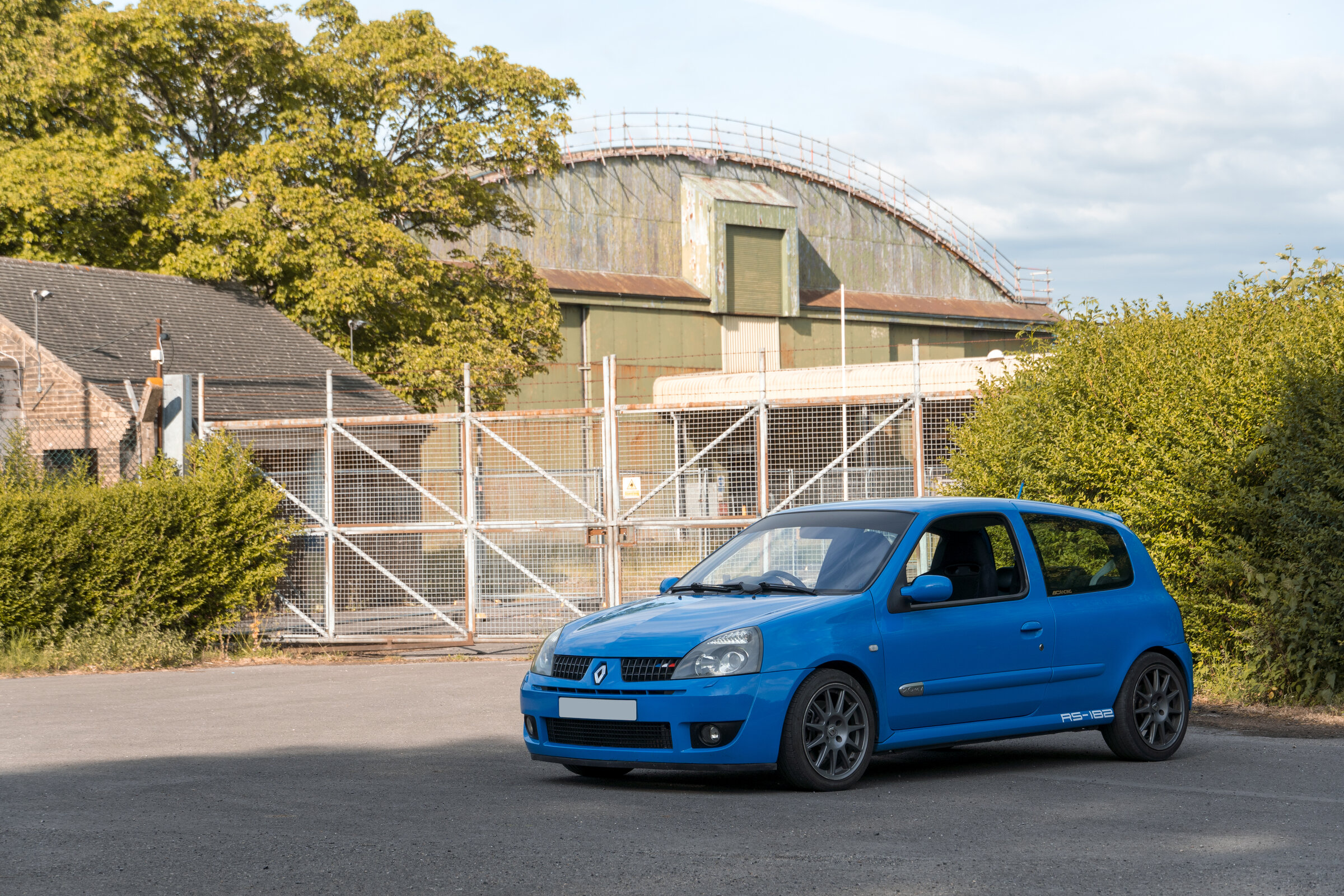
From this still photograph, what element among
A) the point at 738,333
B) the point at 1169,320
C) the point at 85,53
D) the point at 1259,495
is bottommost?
the point at 1259,495

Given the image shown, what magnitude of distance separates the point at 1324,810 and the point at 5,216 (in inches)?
1141

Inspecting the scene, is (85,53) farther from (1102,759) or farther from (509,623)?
(1102,759)

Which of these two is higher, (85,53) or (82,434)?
(85,53)

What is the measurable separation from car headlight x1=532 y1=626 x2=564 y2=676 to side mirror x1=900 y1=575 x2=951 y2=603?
6.28 ft

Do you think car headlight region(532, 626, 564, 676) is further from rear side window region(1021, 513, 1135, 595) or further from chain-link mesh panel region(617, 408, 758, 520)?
chain-link mesh panel region(617, 408, 758, 520)

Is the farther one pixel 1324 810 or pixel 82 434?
pixel 82 434

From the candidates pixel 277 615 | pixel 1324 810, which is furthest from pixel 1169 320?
pixel 277 615

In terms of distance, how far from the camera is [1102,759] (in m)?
9.44

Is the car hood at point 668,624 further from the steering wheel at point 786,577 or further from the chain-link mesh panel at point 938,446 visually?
the chain-link mesh panel at point 938,446

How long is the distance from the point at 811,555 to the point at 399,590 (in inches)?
506

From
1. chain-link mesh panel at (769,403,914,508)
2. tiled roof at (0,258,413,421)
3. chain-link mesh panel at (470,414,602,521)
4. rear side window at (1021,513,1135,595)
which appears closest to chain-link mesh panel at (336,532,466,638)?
chain-link mesh panel at (470,414,602,521)

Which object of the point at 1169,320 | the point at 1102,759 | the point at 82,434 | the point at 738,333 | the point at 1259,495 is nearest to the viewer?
the point at 1102,759

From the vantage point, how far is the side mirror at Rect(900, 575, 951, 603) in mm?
8344

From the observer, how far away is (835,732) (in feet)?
26.2
